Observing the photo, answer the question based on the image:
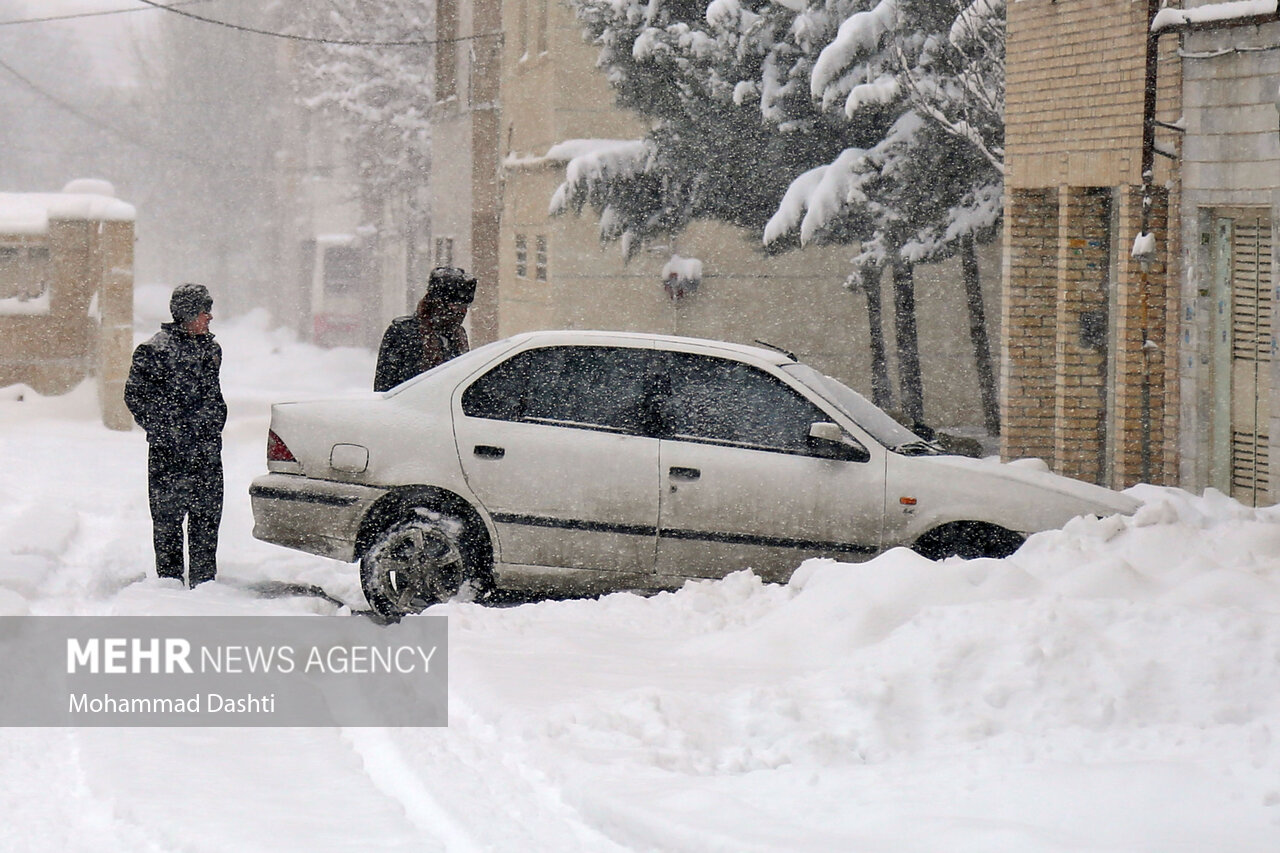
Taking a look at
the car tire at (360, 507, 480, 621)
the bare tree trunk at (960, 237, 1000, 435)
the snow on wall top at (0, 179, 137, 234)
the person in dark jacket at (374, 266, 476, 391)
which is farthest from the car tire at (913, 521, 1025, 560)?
the snow on wall top at (0, 179, 137, 234)

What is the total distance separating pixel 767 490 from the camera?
833cm

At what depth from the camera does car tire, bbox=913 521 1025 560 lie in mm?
8328

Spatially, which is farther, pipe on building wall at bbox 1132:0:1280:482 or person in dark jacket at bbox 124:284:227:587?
pipe on building wall at bbox 1132:0:1280:482

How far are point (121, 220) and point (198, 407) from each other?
47.5 feet

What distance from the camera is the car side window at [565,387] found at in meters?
8.60

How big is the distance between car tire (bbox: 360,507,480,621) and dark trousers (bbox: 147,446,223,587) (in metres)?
1.10

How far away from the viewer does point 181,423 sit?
29.6 ft

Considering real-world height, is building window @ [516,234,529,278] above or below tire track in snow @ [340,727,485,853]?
above

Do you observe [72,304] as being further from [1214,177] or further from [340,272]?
[340,272]

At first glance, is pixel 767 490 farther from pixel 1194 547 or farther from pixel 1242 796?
pixel 1242 796

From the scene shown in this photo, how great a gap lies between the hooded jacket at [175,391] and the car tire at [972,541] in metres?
3.66

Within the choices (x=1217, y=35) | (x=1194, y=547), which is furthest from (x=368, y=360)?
(x=1194, y=547)

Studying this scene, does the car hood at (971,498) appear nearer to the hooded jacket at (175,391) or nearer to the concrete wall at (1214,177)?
the concrete wall at (1214,177)

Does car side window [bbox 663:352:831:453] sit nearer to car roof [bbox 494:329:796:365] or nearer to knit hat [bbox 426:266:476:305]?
car roof [bbox 494:329:796:365]
